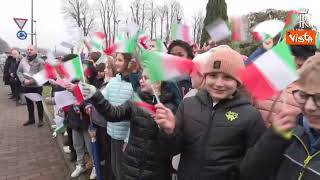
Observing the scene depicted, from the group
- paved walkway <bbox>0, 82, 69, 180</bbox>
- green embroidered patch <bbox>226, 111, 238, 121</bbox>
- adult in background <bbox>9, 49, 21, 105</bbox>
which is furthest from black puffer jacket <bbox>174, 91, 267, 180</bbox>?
adult in background <bbox>9, 49, 21, 105</bbox>

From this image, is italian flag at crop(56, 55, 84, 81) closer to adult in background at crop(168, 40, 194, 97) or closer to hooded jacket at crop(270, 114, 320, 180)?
adult in background at crop(168, 40, 194, 97)

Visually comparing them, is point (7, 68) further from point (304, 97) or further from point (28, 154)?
point (304, 97)

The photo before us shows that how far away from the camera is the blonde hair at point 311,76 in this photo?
142cm

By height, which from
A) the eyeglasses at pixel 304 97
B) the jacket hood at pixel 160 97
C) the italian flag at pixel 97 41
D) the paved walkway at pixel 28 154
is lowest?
the paved walkway at pixel 28 154

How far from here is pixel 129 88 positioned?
326 cm

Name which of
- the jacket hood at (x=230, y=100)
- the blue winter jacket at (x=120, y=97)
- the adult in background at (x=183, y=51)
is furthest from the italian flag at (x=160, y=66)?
the blue winter jacket at (x=120, y=97)

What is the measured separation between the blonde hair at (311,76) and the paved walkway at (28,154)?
3.91 m

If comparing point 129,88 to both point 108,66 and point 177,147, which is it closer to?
point 108,66

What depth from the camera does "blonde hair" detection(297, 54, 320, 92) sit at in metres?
1.42

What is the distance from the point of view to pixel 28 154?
18.6 ft

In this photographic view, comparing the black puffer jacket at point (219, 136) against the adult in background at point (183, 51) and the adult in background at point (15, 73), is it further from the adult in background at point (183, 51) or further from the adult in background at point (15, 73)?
the adult in background at point (15, 73)

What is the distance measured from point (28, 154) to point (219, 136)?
4613mm

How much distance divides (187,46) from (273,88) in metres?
1.85

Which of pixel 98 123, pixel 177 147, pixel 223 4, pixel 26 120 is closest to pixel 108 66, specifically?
pixel 98 123
